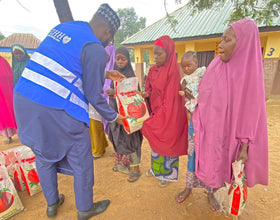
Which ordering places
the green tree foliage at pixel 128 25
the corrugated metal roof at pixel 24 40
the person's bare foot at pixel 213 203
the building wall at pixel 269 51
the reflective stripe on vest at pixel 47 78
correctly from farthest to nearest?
the green tree foliage at pixel 128 25 → the corrugated metal roof at pixel 24 40 → the building wall at pixel 269 51 → the person's bare foot at pixel 213 203 → the reflective stripe on vest at pixel 47 78

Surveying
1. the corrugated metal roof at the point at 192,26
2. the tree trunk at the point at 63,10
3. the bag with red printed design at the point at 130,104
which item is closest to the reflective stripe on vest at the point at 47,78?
the bag with red printed design at the point at 130,104

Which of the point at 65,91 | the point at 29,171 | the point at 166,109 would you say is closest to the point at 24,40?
the point at 29,171

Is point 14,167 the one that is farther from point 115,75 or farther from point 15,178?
point 115,75

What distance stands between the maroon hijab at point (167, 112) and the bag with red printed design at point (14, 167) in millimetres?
1911

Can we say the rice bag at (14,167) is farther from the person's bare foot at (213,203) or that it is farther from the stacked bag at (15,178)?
the person's bare foot at (213,203)

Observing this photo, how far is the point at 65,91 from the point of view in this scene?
146cm

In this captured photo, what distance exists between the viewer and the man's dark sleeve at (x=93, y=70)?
1457 mm

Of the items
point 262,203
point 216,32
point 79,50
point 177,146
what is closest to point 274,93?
point 216,32

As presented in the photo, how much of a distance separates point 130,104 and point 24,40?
85.3 ft

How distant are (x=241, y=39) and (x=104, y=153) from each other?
124 inches

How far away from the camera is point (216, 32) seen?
23.2 ft

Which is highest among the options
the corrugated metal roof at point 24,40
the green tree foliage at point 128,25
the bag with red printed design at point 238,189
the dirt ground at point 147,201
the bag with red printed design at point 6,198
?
the green tree foliage at point 128,25

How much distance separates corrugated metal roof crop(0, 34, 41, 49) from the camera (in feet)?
68.0

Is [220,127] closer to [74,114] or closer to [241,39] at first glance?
A: [241,39]
